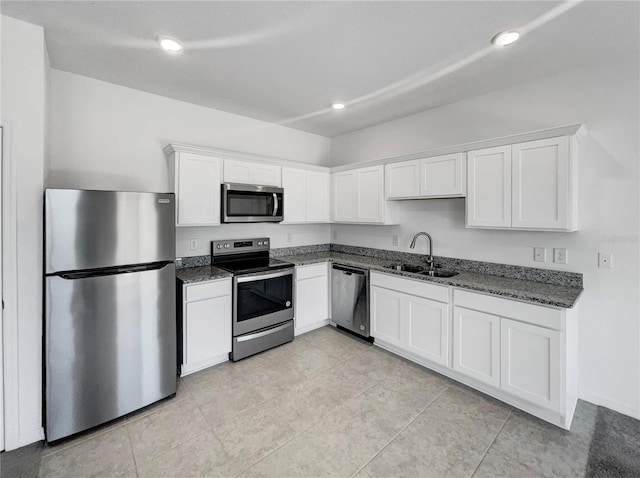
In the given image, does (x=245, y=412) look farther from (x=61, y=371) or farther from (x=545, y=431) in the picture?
(x=545, y=431)

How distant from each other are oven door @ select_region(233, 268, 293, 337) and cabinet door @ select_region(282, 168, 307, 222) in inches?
31.2

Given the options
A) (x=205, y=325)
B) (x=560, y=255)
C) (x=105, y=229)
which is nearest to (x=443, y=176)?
(x=560, y=255)

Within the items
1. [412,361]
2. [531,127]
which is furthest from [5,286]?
[531,127]

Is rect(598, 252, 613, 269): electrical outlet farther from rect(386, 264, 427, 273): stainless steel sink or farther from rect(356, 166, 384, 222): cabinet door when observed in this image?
rect(356, 166, 384, 222): cabinet door

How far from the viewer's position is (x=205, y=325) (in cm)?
278

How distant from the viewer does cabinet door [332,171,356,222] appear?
387cm

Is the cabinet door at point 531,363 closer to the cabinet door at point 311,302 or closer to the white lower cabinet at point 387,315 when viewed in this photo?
the white lower cabinet at point 387,315

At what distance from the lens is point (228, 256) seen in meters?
3.48

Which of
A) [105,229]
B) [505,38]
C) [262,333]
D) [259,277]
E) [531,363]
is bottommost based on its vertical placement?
[262,333]

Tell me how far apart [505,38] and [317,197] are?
8.34 ft

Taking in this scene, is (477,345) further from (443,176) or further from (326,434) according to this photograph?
(443,176)

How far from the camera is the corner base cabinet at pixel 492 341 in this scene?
2.06 m

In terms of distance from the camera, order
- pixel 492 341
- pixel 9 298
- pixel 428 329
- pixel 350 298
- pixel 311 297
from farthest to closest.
A: 1. pixel 311 297
2. pixel 350 298
3. pixel 428 329
4. pixel 492 341
5. pixel 9 298

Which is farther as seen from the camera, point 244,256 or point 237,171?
point 244,256
